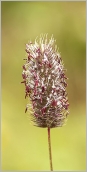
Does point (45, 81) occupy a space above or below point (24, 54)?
below

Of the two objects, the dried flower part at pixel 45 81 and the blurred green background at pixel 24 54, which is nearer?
the dried flower part at pixel 45 81

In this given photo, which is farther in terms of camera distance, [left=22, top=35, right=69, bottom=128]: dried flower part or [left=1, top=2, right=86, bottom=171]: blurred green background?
[left=1, top=2, right=86, bottom=171]: blurred green background
